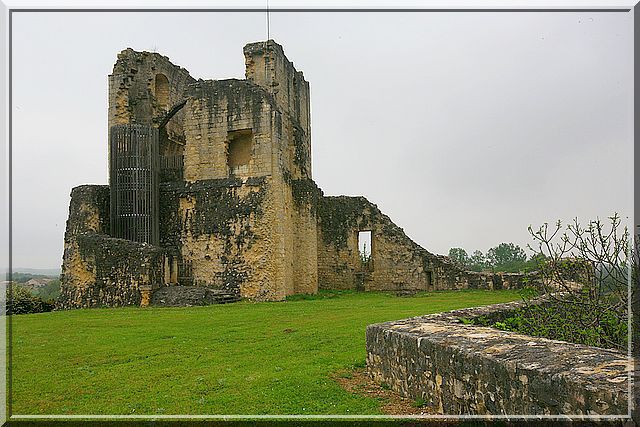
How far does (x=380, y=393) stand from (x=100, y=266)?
635 inches

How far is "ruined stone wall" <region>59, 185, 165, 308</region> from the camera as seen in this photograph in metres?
19.5

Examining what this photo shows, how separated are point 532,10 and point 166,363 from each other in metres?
6.39

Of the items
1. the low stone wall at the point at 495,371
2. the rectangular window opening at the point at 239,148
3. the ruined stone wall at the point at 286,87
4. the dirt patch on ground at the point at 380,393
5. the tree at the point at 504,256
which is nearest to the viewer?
the low stone wall at the point at 495,371

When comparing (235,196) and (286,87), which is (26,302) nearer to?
(235,196)

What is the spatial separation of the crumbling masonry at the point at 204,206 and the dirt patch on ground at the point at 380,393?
12366 millimetres

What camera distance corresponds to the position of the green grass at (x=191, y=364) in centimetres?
593

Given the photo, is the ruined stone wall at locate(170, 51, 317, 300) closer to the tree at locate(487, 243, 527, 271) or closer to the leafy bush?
the leafy bush

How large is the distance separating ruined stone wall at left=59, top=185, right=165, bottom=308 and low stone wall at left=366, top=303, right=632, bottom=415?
14.3m

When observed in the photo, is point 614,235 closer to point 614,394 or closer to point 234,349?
point 614,394

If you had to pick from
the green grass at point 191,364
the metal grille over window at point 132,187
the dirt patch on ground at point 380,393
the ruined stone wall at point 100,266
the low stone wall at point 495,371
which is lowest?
the dirt patch on ground at point 380,393

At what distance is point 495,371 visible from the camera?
4.37 m

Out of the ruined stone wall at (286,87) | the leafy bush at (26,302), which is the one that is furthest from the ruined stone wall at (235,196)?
the leafy bush at (26,302)

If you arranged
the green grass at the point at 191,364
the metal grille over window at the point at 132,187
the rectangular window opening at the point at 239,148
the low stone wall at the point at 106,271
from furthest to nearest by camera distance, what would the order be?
the rectangular window opening at the point at 239,148 → the metal grille over window at the point at 132,187 → the low stone wall at the point at 106,271 → the green grass at the point at 191,364

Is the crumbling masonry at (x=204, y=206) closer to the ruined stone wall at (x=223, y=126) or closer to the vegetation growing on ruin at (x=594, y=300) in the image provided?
the ruined stone wall at (x=223, y=126)
